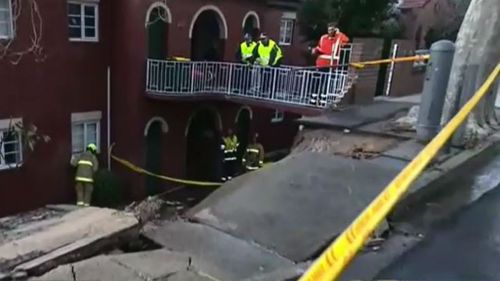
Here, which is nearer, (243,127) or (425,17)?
(243,127)

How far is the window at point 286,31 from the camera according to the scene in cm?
2261

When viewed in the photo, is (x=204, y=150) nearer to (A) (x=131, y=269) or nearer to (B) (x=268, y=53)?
(B) (x=268, y=53)

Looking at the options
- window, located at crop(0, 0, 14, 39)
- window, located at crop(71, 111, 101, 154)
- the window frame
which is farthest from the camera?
the window frame

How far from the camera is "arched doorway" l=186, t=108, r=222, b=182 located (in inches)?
786

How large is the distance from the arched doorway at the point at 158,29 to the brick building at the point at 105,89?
0.03 m

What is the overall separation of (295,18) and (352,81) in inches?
440

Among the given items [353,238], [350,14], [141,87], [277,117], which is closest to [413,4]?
[350,14]

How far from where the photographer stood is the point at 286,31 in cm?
2288

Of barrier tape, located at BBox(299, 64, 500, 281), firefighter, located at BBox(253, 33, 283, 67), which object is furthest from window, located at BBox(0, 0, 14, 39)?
barrier tape, located at BBox(299, 64, 500, 281)

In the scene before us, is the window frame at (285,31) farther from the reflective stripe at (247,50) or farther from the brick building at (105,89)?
the reflective stripe at (247,50)

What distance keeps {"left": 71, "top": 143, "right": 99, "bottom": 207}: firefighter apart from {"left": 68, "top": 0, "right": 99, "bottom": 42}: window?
10.5 feet

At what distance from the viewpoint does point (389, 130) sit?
24.2 feet

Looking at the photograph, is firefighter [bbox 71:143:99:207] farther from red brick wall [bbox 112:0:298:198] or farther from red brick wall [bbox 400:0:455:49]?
red brick wall [bbox 400:0:455:49]

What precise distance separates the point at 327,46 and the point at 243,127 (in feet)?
29.2
